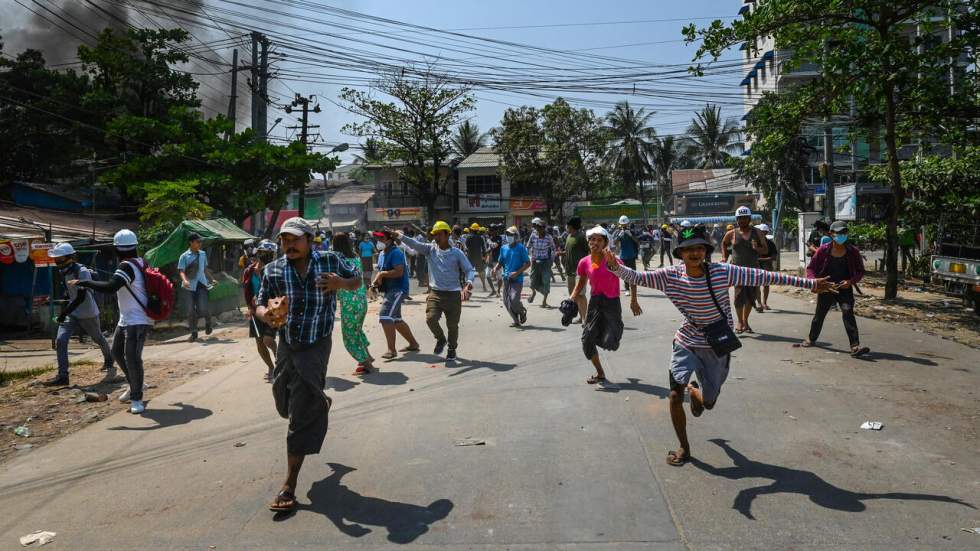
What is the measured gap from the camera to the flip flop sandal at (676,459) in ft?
15.7

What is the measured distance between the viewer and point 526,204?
49312mm

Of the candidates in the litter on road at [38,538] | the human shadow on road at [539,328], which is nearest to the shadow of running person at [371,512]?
the litter on road at [38,538]

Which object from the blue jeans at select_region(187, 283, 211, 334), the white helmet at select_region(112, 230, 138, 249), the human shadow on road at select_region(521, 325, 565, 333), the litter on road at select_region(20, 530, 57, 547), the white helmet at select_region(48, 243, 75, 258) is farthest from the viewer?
the blue jeans at select_region(187, 283, 211, 334)

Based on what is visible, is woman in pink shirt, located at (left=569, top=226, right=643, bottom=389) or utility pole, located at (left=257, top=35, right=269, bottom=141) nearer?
woman in pink shirt, located at (left=569, top=226, right=643, bottom=389)

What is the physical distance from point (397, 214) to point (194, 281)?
3744 centimetres

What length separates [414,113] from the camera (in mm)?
44281

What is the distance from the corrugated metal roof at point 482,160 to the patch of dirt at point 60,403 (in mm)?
40230

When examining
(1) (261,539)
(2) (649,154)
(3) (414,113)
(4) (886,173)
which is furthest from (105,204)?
(2) (649,154)

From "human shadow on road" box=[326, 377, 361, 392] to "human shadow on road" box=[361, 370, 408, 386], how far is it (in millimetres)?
169

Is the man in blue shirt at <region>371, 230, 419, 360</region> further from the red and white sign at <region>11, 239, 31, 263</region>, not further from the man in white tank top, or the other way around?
the red and white sign at <region>11, 239, 31, 263</region>

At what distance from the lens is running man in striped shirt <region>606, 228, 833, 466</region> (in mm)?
4809

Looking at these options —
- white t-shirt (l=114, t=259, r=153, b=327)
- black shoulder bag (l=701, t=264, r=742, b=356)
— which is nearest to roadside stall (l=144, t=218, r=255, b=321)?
white t-shirt (l=114, t=259, r=153, b=327)

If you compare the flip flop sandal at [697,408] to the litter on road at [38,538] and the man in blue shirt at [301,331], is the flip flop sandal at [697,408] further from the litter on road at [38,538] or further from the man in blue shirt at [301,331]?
the litter on road at [38,538]

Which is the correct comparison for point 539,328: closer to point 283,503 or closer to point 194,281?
point 194,281
